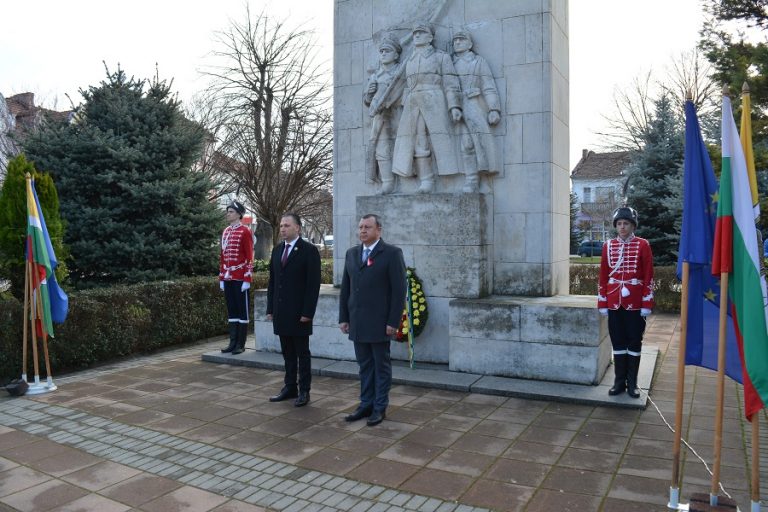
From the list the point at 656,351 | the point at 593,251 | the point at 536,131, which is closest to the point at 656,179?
the point at 656,351

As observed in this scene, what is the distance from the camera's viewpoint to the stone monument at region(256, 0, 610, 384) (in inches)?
263

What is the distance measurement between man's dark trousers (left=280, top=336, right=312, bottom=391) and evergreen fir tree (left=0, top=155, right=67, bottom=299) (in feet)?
13.3

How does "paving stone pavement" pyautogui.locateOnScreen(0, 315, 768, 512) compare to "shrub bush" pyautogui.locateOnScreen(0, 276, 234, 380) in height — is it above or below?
below

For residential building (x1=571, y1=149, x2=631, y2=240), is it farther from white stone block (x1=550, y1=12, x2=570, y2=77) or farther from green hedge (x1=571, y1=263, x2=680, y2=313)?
white stone block (x1=550, y1=12, x2=570, y2=77)

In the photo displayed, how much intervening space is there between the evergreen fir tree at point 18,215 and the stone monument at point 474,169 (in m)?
3.84

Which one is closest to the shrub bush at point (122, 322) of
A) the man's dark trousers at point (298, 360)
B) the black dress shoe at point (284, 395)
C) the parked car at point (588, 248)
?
the black dress shoe at point (284, 395)

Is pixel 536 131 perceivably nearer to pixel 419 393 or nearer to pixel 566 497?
pixel 419 393

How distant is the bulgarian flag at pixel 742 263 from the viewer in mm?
3105

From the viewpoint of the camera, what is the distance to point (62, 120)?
10820 mm

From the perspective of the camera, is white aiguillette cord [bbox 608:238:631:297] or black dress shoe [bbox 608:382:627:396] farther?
black dress shoe [bbox 608:382:627:396]

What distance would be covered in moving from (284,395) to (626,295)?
3.50m

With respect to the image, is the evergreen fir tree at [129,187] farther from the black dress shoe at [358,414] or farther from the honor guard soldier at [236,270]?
the black dress shoe at [358,414]

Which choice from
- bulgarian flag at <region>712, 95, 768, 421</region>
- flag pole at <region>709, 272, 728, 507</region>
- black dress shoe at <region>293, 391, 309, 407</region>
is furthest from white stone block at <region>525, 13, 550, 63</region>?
black dress shoe at <region>293, 391, 309, 407</region>

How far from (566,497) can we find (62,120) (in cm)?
1085
